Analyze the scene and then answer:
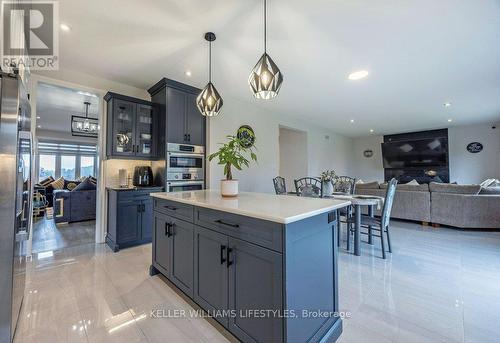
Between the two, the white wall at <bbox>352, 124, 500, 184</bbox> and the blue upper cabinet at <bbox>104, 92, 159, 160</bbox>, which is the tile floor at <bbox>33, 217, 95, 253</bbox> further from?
the white wall at <bbox>352, 124, 500, 184</bbox>

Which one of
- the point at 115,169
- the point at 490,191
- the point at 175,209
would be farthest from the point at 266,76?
the point at 490,191

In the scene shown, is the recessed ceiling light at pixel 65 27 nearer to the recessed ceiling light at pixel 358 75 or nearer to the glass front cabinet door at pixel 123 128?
the glass front cabinet door at pixel 123 128

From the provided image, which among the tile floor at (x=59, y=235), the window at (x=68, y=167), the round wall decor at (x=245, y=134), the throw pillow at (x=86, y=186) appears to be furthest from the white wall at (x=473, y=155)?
the window at (x=68, y=167)

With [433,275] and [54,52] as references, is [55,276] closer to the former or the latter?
[54,52]

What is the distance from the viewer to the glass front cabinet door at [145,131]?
3619 millimetres

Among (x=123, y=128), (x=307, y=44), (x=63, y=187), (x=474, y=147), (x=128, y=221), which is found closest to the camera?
(x=307, y=44)

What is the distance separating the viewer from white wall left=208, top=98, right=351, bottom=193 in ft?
14.3

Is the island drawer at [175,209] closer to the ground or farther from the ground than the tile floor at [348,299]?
farther from the ground

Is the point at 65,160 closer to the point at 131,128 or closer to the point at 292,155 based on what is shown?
the point at 131,128

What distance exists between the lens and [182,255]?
1.96 metres

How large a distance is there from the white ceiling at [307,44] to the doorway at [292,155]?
270 cm

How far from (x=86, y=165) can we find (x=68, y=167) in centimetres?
60

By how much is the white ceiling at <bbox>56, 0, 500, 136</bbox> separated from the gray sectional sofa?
1868 millimetres

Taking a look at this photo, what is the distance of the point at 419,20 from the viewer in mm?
2180
